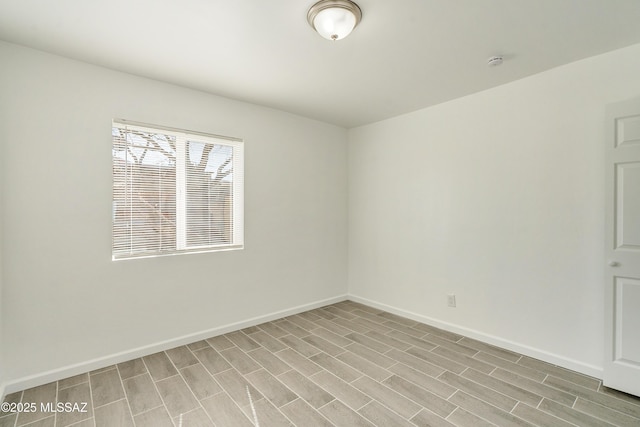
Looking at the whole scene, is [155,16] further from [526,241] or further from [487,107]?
[526,241]

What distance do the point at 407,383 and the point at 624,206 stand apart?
2.10 meters

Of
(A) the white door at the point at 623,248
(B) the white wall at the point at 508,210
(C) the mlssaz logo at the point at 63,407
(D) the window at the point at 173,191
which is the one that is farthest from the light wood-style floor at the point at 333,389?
(D) the window at the point at 173,191

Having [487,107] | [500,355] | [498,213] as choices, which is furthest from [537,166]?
[500,355]

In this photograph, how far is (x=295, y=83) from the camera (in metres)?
3.01

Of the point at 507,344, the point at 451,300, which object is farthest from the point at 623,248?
the point at 451,300

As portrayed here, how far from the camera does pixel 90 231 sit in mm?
2590

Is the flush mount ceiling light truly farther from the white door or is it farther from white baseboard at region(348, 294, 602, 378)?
white baseboard at region(348, 294, 602, 378)

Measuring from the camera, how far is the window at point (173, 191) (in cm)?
276

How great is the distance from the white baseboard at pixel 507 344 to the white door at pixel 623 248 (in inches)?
7.9

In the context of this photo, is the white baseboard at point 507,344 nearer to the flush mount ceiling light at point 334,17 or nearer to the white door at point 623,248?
the white door at point 623,248

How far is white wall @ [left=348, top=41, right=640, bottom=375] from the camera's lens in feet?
8.21

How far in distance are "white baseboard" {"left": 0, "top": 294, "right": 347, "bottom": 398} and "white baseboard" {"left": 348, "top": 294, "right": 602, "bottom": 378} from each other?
1514mm

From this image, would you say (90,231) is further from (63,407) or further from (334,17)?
(334,17)

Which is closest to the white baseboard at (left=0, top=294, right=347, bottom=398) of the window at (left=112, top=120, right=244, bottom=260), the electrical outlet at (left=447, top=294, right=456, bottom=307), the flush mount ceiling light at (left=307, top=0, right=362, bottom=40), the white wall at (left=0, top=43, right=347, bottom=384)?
the white wall at (left=0, top=43, right=347, bottom=384)
